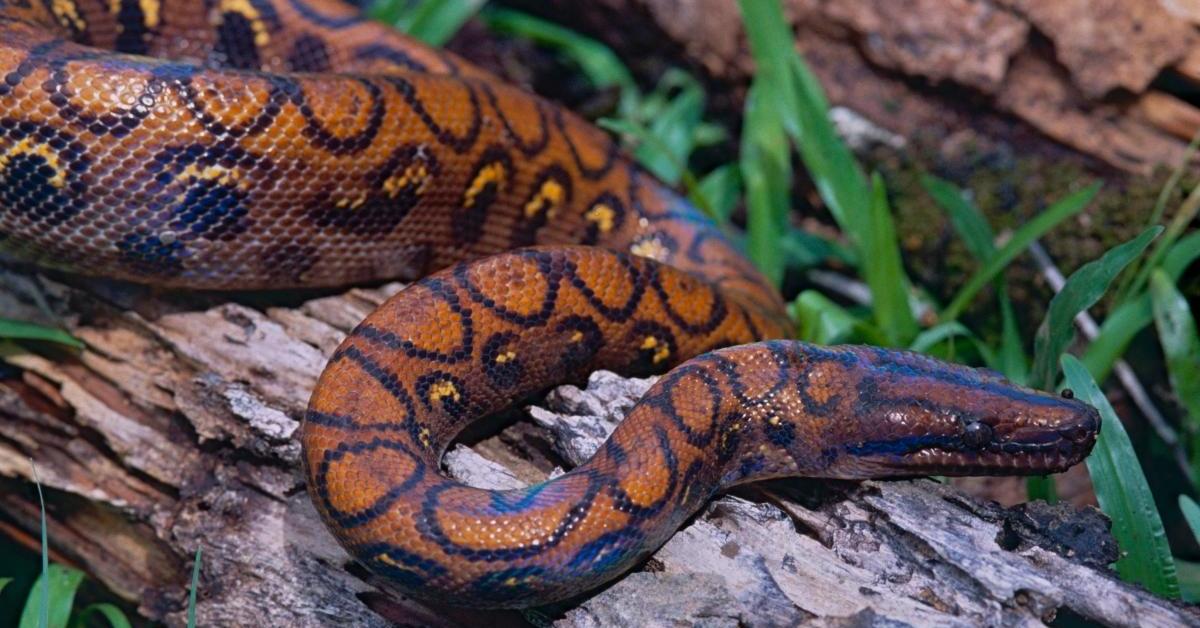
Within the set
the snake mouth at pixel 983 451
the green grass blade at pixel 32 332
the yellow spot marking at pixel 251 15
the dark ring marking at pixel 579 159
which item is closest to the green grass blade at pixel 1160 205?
the snake mouth at pixel 983 451

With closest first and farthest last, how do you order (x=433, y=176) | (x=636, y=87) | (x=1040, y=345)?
(x=1040, y=345) < (x=433, y=176) < (x=636, y=87)

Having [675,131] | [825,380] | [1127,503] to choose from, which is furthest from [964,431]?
[675,131]

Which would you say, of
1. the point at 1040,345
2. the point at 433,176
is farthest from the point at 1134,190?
the point at 433,176

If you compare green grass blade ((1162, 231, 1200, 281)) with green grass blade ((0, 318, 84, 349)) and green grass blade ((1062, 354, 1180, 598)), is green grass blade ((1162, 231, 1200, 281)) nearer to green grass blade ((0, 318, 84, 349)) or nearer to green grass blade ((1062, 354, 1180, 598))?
green grass blade ((1062, 354, 1180, 598))

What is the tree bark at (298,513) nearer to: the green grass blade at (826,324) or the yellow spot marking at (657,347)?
the yellow spot marking at (657,347)

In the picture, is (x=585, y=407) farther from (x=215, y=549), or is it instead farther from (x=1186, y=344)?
(x=1186, y=344)
